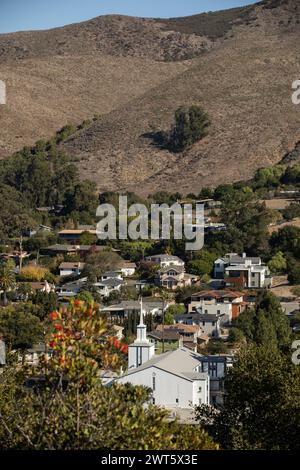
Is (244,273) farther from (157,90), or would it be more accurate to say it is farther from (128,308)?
(157,90)

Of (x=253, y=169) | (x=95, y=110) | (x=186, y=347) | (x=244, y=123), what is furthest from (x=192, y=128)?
(x=186, y=347)

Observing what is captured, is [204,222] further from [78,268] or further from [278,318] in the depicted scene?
[278,318]

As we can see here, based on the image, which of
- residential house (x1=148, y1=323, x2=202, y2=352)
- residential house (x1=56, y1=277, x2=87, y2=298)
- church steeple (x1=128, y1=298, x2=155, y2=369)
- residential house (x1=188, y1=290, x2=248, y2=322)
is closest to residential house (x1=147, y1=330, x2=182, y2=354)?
residential house (x1=148, y1=323, x2=202, y2=352)

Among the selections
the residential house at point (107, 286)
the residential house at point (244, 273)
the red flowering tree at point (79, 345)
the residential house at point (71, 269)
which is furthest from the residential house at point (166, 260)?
the red flowering tree at point (79, 345)

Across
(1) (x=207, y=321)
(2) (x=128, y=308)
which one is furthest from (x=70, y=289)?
(1) (x=207, y=321)

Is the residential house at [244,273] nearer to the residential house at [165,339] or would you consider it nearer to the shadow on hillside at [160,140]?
the residential house at [165,339]
